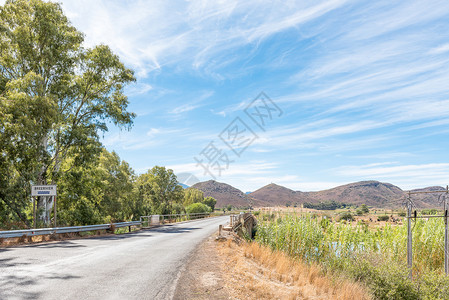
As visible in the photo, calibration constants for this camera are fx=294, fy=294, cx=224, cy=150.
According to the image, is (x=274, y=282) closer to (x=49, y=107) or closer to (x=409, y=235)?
(x=409, y=235)

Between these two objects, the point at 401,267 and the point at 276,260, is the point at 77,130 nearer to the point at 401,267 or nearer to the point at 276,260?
the point at 276,260

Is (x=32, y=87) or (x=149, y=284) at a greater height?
(x=32, y=87)

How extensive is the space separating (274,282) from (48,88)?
74.7 ft

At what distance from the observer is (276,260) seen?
1133cm

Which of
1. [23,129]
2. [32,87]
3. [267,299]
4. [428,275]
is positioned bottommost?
[428,275]

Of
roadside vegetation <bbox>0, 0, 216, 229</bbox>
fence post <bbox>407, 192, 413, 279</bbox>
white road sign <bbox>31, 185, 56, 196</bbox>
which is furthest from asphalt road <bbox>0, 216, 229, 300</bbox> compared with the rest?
roadside vegetation <bbox>0, 0, 216, 229</bbox>

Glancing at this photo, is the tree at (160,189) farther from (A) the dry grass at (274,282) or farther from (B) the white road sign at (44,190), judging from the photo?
(A) the dry grass at (274,282)

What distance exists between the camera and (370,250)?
1333cm

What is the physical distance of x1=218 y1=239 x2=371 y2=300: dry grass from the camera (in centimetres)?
694

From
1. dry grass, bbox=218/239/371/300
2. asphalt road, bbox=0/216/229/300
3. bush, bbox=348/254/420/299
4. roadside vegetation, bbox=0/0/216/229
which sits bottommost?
bush, bbox=348/254/420/299

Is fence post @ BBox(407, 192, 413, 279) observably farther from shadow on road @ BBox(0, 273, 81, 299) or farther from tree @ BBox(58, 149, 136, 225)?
tree @ BBox(58, 149, 136, 225)

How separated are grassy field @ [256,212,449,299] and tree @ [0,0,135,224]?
16.1 metres

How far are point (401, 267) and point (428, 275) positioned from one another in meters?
0.80

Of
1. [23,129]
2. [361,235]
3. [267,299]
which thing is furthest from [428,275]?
[23,129]
